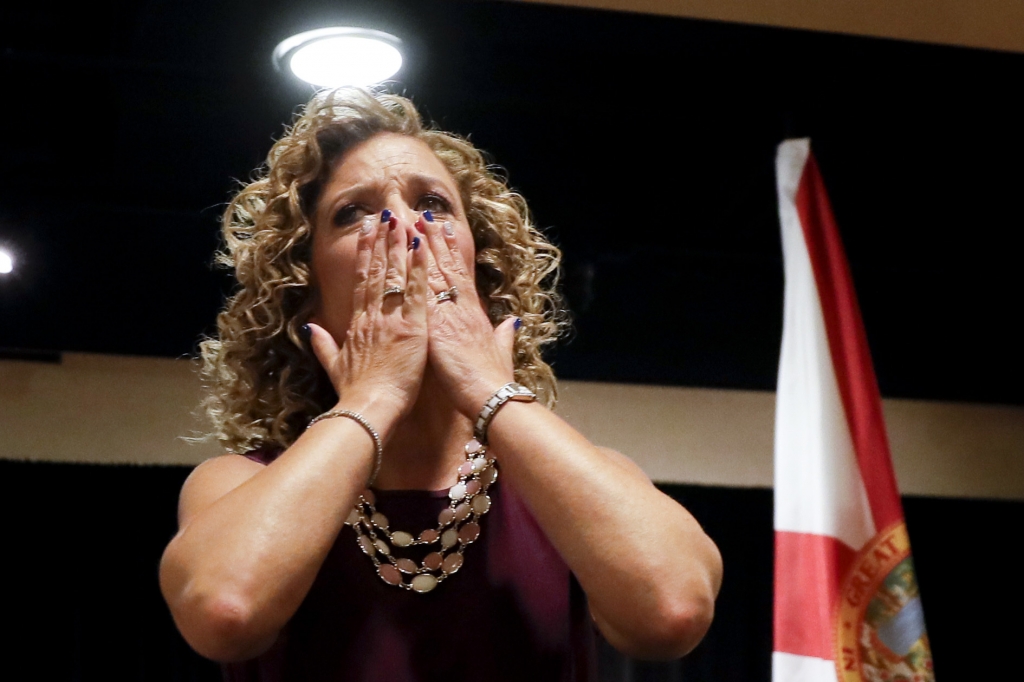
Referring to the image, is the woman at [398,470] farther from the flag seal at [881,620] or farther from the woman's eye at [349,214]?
the flag seal at [881,620]

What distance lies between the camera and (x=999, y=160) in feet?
12.0

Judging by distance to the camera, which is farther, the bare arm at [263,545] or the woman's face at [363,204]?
the woman's face at [363,204]

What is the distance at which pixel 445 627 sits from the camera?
136cm

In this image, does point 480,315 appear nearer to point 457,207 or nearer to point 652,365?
point 457,207

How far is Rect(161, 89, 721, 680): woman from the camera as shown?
1.25 meters

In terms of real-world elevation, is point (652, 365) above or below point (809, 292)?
above

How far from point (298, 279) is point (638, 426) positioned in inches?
139

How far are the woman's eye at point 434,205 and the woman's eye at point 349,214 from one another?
0.25ft

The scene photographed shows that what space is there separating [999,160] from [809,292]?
1172 millimetres

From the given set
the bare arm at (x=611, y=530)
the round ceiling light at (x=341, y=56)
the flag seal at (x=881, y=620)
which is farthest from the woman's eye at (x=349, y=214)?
the flag seal at (x=881, y=620)

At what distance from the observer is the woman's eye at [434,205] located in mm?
1603

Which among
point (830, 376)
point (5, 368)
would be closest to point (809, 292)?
point (830, 376)

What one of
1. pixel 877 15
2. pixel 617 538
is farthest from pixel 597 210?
pixel 617 538

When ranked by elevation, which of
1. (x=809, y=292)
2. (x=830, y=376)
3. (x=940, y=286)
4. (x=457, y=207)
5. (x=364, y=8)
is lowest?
(x=457, y=207)
